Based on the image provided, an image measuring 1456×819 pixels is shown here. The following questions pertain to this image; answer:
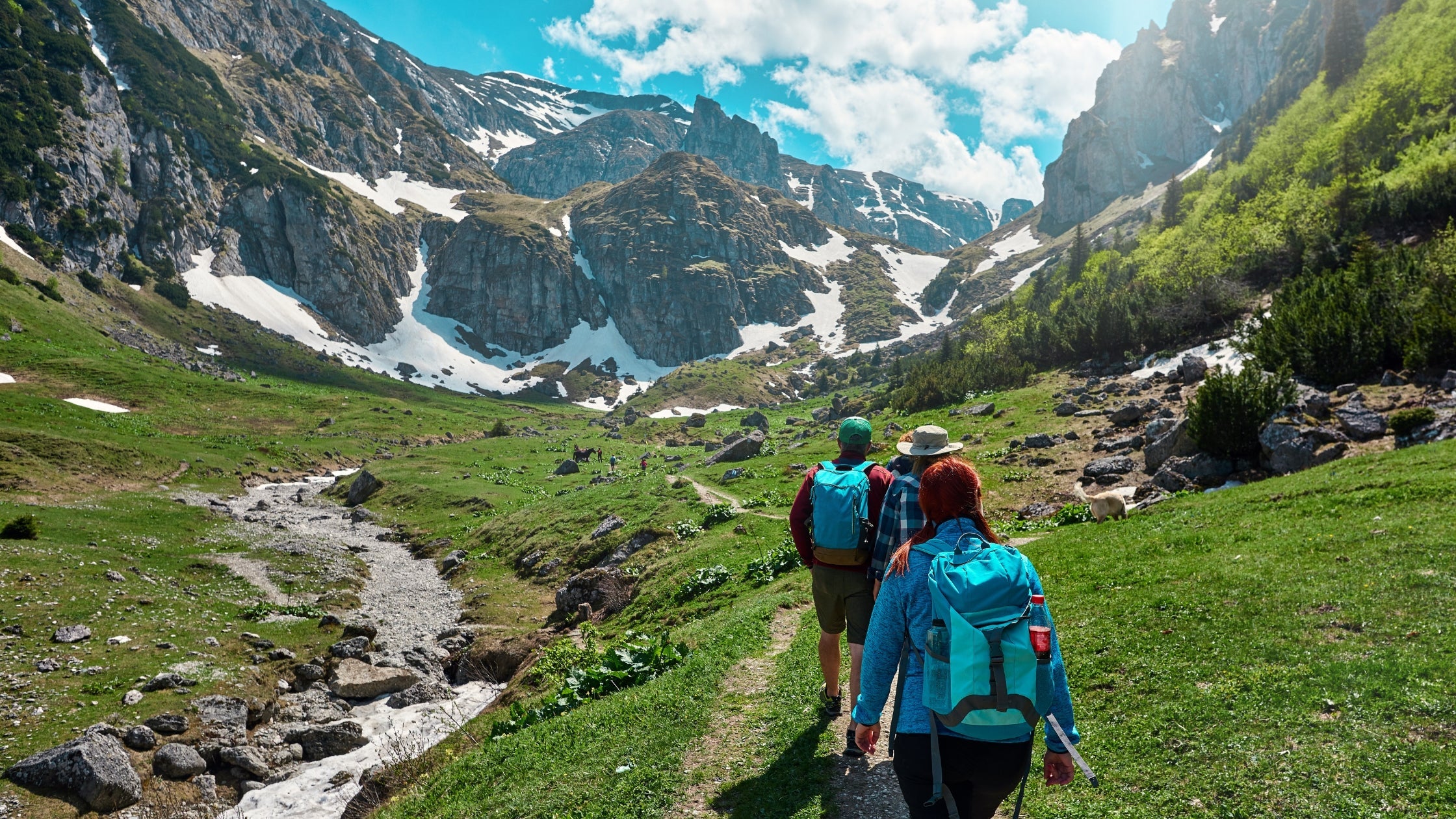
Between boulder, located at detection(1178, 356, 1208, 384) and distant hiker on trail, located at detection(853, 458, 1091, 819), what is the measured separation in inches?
1921

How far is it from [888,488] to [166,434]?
317 feet

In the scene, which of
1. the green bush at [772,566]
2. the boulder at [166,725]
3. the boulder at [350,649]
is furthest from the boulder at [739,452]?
the boulder at [166,725]

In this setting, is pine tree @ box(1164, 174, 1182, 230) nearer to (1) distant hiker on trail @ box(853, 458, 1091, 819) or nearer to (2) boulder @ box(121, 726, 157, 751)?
(1) distant hiker on trail @ box(853, 458, 1091, 819)

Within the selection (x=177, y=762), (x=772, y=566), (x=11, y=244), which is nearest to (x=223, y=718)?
(x=177, y=762)

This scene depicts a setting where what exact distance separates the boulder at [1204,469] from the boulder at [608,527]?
2846 centimetres

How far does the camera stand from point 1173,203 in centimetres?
13400

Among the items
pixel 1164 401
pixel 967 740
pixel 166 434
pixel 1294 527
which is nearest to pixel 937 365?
pixel 1164 401

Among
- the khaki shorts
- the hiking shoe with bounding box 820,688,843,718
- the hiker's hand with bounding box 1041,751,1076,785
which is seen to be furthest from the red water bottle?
the hiking shoe with bounding box 820,688,843,718

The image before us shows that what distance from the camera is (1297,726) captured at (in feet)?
26.2

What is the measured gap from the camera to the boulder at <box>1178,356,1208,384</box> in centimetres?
4316

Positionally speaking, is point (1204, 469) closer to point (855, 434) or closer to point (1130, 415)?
point (1130, 415)

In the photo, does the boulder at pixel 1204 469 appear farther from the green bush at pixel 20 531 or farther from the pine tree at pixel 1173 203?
the pine tree at pixel 1173 203

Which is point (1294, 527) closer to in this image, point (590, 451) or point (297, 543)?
point (297, 543)

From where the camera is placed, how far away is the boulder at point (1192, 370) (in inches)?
1699
